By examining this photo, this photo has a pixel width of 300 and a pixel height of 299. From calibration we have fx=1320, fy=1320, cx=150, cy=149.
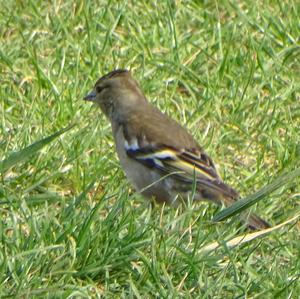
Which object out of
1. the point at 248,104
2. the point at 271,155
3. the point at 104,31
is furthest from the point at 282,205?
the point at 104,31

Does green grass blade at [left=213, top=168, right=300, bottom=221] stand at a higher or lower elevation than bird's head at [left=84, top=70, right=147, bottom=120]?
lower

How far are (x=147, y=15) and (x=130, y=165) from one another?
86.2 inches

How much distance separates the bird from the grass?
12 centimetres

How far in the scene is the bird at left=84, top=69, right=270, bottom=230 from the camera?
7.74 m

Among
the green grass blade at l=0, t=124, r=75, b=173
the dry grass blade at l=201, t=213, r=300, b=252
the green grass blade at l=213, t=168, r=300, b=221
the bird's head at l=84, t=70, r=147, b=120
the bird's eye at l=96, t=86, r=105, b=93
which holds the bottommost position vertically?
the dry grass blade at l=201, t=213, r=300, b=252

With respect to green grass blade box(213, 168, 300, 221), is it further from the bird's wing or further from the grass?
the bird's wing

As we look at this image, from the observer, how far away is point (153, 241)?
6590 millimetres

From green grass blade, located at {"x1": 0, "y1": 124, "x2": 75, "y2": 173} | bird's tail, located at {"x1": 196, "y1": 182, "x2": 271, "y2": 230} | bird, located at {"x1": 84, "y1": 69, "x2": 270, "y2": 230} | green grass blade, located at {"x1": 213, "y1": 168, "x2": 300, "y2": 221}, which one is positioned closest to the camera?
green grass blade, located at {"x1": 213, "y1": 168, "x2": 300, "y2": 221}

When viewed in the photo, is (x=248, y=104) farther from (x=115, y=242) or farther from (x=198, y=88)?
(x=115, y=242)

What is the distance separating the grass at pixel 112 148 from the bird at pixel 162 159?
0.12m

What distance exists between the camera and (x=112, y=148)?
857 centimetres

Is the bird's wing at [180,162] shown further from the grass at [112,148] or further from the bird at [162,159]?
the grass at [112,148]

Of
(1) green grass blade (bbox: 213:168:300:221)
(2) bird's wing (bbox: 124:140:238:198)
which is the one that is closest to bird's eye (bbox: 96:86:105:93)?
(2) bird's wing (bbox: 124:140:238:198)

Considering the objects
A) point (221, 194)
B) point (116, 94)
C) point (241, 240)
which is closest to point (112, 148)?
point (116, 94)
